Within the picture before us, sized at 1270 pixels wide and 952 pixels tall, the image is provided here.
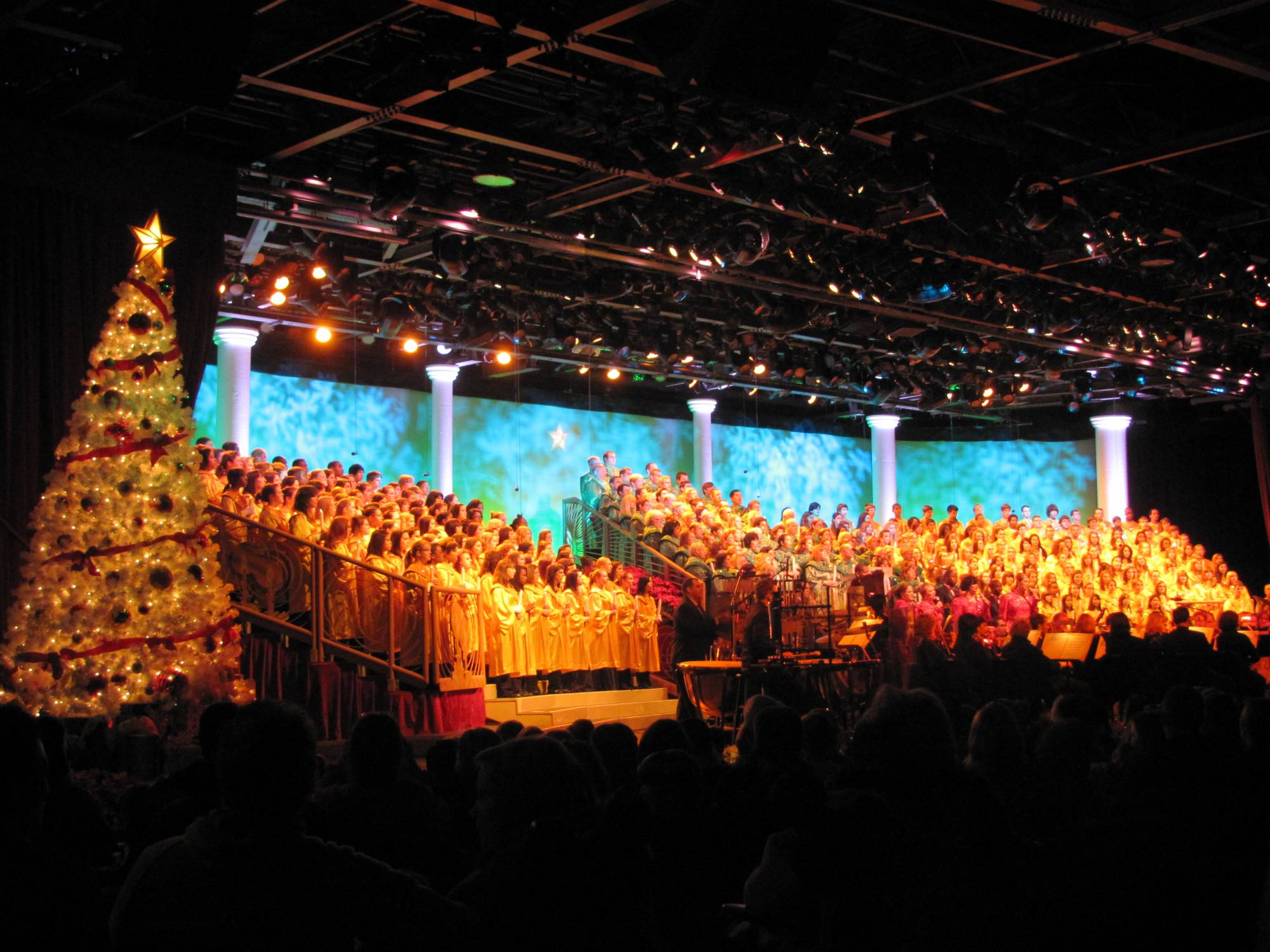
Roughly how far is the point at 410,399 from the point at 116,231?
1125cm

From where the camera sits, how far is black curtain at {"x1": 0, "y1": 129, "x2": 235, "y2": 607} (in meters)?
8.48

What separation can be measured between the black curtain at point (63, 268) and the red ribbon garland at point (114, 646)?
571 millimetres

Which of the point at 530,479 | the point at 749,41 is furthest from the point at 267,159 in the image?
the point at 530,479

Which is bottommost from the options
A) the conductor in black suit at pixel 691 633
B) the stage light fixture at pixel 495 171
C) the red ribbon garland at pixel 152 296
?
the conductor in black suit at pixel 691 633

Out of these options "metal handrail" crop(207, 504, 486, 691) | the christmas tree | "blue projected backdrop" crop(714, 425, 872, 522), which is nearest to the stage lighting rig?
the christmas tree

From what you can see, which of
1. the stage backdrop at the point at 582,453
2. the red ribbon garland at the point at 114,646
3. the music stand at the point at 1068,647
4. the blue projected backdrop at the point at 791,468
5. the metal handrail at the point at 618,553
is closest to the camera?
the red ribbon garland at the point at 114,646

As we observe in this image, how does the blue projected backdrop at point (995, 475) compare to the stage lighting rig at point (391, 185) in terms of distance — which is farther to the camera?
the blue projected backdrop at point (995, 475)

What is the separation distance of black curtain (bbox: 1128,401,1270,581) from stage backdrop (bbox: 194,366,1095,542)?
3.83ft

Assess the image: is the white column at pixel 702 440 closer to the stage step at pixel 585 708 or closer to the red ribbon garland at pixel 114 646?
the stage step at pixel 585 708

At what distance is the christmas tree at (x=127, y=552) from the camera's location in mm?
8133

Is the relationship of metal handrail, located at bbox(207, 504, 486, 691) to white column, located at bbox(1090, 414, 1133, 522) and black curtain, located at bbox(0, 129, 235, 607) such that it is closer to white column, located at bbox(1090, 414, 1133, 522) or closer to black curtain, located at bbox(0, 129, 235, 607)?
black curtain, located at bbox(0, 129, 235, 607)

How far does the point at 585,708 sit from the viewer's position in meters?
13.0

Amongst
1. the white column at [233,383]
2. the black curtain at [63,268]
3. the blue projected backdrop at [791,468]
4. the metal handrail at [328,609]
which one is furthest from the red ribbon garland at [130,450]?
the blue projected backdrop at [791,468]

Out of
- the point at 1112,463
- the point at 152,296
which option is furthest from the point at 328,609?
the point at 1112,463
